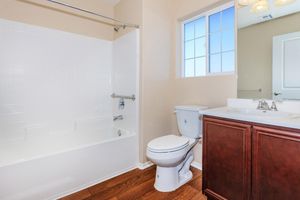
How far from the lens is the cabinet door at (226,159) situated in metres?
1.26

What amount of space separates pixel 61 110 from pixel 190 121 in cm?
178

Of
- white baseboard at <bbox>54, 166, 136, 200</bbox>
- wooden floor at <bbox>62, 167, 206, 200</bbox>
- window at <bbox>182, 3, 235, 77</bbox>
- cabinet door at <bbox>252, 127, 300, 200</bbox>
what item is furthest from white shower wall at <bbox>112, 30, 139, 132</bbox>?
cabinet door at <bbox>252, 127, 300, 200</bbox>

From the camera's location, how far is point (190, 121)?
78.3 inches

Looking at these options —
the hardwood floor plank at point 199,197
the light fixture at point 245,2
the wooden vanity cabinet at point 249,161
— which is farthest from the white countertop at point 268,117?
the light fixture at point 245,2

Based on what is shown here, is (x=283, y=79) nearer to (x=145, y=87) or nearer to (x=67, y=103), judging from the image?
(x=145, y=87)

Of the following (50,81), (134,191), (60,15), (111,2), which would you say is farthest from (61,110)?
(111,2)

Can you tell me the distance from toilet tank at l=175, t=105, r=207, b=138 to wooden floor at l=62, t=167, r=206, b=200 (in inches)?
20.9

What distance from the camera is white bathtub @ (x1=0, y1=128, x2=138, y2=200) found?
1.43 m

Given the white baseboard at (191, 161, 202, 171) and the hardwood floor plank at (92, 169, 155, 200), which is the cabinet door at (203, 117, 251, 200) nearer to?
the white baseboard at (191, 161, 202, 171)

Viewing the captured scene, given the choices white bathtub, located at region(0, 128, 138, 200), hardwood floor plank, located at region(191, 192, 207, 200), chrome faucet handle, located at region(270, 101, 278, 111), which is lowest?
hardwood floor plank, located at region(191, 192, 207, 200)

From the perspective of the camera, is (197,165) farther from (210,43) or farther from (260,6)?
(260,6)

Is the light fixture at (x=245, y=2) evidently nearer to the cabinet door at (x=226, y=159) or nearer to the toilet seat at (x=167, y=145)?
the cabinet door at (x=226, y=159)

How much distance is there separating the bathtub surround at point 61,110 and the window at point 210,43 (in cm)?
79

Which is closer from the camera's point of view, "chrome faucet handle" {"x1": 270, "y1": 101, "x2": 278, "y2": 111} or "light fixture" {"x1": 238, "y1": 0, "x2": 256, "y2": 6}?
"chrome faucet handle" {"x1": 270, "y1": 101, "x2": 278, "y2": 111}
